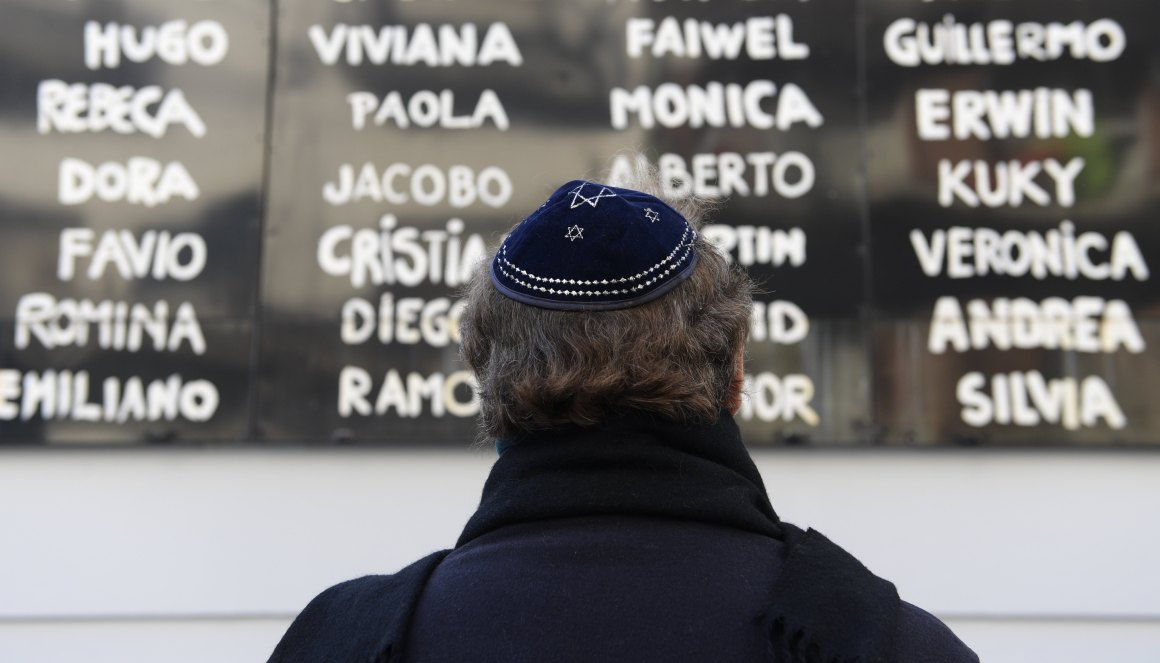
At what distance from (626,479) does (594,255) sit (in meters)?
0.21

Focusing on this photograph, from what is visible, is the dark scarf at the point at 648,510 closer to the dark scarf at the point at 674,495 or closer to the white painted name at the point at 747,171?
the dark scarf at the point at 674,495

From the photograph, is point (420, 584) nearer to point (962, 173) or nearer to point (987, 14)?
point (962, 173)

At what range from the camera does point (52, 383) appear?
238 centimetres

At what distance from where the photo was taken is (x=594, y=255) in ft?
2.93

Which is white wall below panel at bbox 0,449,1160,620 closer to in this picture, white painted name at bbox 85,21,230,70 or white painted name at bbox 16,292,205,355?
white painted name at bbox 16,292,205,355

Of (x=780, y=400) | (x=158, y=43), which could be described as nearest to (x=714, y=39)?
(x=780, y=400)

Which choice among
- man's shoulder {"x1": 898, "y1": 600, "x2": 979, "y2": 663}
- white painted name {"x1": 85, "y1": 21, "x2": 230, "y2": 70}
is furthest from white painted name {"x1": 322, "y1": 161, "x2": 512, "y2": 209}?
man's shoulder {"x1": 898, "y1": 600, "x2": 979, "y2": 663}

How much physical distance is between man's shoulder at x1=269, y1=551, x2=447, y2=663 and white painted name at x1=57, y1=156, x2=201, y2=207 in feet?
5.80

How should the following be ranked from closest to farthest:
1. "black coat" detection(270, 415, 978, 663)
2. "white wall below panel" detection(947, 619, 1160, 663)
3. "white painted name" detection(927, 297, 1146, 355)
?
"black coat" detection(270, 415, 978, 663) < "white wall below panel" detection(947, 619, 1160, 663) < "white painted name" detection(927, 297, 1146, 355)

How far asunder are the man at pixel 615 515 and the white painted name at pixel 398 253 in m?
1.49

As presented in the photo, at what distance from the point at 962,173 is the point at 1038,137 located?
0.22m

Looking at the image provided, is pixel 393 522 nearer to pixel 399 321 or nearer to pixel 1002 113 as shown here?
pixel 399 321

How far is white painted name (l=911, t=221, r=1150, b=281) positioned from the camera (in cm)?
237

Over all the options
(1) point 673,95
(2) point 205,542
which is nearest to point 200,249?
(2) point 205,542
